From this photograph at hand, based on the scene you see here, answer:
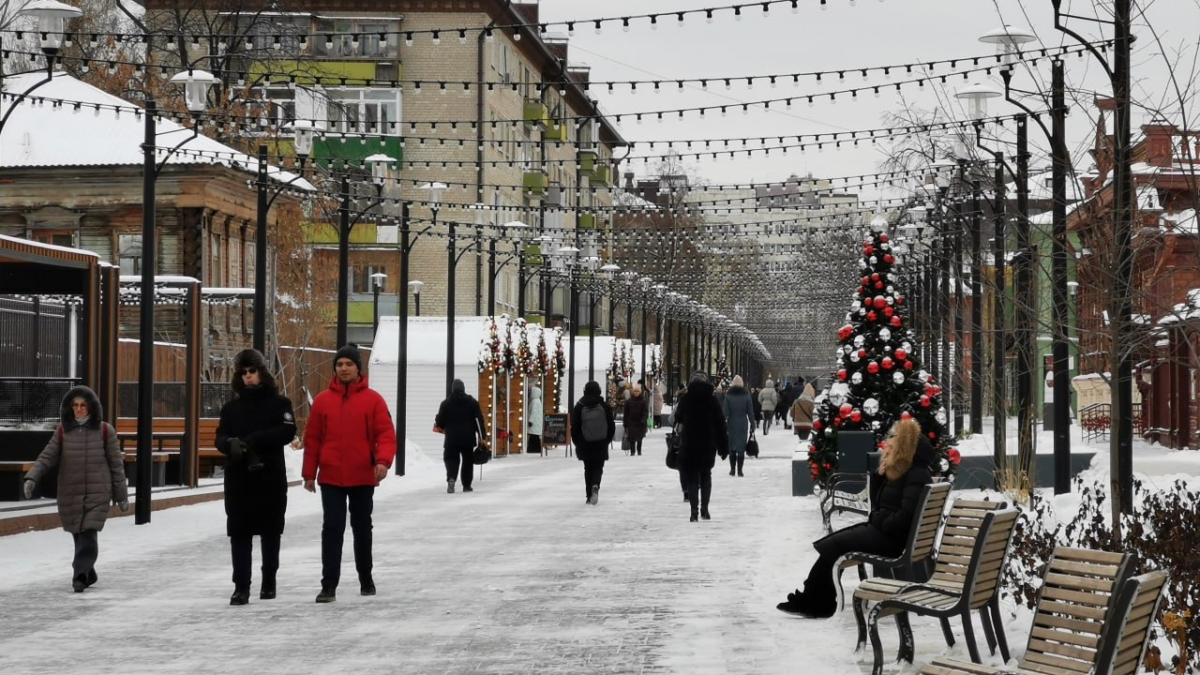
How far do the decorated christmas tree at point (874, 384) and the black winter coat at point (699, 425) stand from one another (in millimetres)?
2255

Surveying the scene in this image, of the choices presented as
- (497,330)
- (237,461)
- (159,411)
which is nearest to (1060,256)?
(237,461)

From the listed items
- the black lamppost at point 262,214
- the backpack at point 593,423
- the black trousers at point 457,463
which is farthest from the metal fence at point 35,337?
the backpack at point 593,423

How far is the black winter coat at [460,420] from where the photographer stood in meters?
30.3

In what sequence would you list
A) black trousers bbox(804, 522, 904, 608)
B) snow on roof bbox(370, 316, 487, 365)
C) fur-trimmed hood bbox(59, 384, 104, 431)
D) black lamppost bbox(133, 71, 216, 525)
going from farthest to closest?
snow on roof bbox(370, 316, 487, 365) < black lamppost bbox(133, 71, 216, 525) < fur-trimmed hood bbox(59, 384, 104, 431) < black trousers bbox(804, 522, 904, 608)

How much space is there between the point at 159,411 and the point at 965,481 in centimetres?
1342

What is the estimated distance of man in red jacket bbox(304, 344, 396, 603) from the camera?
49.1ft

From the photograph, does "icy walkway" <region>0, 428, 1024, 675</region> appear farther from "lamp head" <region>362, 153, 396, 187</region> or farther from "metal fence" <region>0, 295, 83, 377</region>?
"lamp head" <region>362, 153, 396, 187</region>

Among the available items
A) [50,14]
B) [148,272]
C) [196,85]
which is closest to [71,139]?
[148,272]

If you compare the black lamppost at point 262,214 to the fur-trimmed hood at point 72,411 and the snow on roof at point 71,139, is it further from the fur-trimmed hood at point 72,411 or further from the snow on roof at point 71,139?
the snow on roof at point 71,139

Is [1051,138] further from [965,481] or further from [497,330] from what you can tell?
[497,330]

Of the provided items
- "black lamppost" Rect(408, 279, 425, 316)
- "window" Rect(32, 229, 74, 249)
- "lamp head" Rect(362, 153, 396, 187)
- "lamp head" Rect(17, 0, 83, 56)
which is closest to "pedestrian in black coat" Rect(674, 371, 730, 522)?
"lamp head" Rect(362, 153, 396, 187)

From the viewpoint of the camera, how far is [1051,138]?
18547 millimetres

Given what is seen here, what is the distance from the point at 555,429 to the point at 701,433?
1160 inches

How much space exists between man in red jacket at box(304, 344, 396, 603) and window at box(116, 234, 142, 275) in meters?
32.9
